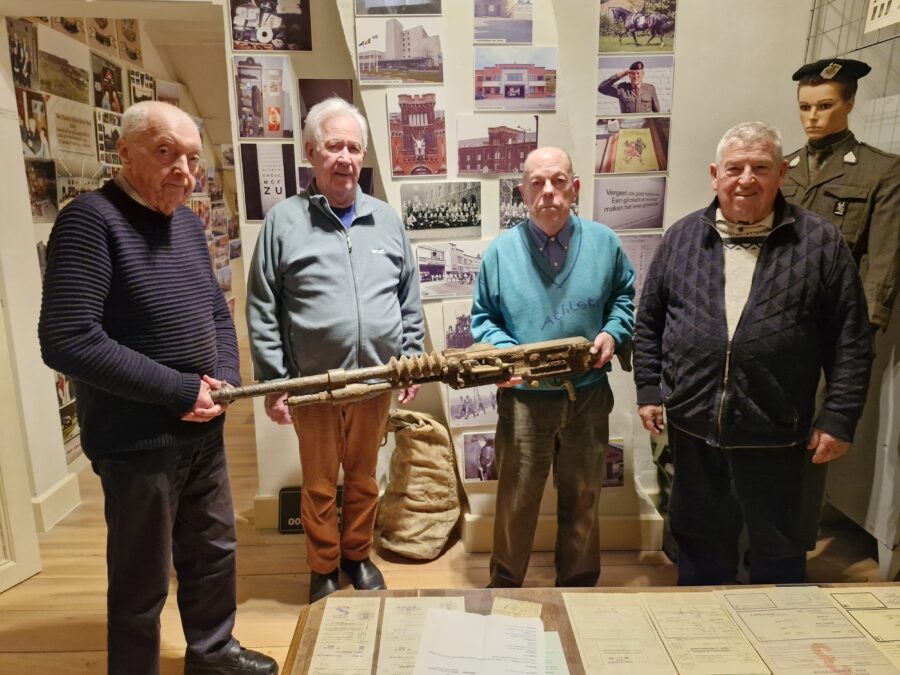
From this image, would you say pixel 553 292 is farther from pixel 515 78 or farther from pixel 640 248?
pixel 515 78

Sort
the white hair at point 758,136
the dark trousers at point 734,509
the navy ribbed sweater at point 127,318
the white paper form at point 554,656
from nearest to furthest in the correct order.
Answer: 1. the white paper form at point 554,656
2. the navy ribbed sweater at point 127,318
3. the white hair at point 758,136
4. the dark trousers at point 734,509

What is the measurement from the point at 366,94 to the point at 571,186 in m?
1.08

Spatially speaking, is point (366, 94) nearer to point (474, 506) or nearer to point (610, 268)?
point (610, 268)

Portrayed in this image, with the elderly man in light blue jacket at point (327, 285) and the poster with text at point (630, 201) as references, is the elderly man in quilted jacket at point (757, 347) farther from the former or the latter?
the elderly man in light blue jacket at point (327, 285)

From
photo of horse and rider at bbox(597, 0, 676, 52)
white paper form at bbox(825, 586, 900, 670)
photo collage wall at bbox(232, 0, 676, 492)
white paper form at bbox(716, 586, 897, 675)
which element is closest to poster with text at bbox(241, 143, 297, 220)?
photo collage wall at bbox(232, 0, 676, 492)

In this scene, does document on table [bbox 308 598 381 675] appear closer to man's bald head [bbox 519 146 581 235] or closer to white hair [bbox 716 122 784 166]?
man's bald head [bbox 519 146 581 235]

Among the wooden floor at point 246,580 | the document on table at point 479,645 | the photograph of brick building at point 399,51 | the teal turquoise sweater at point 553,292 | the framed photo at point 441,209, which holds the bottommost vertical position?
the wooden floor at point 246,580

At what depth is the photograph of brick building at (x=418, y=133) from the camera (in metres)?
2.60

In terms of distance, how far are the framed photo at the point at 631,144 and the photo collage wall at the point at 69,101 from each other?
1746 millimetres

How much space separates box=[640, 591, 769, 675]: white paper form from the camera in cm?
137

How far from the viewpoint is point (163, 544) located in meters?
1.77

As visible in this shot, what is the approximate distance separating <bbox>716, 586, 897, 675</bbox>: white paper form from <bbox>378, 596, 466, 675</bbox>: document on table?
70 cm

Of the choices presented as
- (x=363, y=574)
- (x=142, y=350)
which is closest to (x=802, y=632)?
(x=363, y=574)

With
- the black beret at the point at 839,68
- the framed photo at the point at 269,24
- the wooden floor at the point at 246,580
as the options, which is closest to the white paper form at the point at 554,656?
the wooden floor at the point at 246,580
